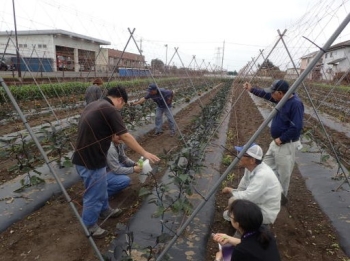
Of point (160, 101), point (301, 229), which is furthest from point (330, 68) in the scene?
point (301, 229)

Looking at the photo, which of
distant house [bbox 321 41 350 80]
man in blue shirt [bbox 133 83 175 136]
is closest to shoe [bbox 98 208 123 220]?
man in blue shirt [bbox 133 83 175 136]

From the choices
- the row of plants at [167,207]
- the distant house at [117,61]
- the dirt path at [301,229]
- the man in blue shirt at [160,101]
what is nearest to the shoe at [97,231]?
the row of plants at [167,207]

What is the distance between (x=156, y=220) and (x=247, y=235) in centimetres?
155

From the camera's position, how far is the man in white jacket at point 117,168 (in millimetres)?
3589

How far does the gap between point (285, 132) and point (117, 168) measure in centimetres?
211

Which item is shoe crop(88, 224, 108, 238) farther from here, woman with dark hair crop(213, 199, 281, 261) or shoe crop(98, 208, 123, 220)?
woman with dark hair crop(213, 199, 281, 261)

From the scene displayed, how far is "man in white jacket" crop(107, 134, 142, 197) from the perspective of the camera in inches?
141

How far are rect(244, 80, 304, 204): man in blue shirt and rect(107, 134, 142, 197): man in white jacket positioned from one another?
176 cm

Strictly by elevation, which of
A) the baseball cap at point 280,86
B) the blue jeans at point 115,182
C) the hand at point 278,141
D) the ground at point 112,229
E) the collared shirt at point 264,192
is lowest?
the ground at point 112,229

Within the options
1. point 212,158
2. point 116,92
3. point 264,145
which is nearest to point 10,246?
point 116,92

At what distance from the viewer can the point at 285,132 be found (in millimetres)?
3486

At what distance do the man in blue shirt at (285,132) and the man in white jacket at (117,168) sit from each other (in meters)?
1.76

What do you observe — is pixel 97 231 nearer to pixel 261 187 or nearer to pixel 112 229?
pixel 112 229

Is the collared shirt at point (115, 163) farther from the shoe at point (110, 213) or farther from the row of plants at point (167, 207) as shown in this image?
the shoe at point (110, 213)
